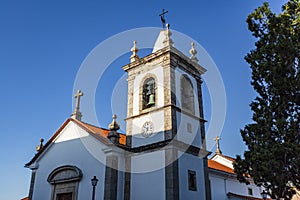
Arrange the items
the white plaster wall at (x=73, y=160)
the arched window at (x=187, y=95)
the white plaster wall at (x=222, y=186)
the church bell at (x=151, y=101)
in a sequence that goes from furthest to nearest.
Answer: the white plaster wall at (x=222, y=186), the arched window at (x=187, y=95), the church bell at (x=151, y=101), the white plaster wall at (x=73, y=160)

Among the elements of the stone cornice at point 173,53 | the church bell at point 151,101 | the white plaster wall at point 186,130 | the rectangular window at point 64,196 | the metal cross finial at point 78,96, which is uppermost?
the stone cornice at point 173,53

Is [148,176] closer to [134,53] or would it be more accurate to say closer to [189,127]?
[189,127]

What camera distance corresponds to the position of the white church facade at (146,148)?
12.9 metres

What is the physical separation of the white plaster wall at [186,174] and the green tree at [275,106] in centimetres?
303

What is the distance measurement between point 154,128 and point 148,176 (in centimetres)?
225

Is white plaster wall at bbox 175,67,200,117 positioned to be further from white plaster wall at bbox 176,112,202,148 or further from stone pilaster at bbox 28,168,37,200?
stone pilaster at bbox 28,168,37,200

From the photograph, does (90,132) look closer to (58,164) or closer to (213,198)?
(58,164)

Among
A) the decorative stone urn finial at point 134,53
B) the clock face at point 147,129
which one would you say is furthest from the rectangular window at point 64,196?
the decorative stone urn finial at point 134,53

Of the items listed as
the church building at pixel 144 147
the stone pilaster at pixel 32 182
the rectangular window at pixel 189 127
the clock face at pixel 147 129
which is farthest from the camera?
the stone pilaster at pixel 32 182

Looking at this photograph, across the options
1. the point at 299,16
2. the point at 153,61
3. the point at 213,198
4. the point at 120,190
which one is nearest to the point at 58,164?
the point at 120,190

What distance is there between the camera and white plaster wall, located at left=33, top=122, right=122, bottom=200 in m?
13.5

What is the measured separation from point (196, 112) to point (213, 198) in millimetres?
4721

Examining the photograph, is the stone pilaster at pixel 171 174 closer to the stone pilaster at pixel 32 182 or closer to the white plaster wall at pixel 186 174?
the white plaster wall at pixel 186 174

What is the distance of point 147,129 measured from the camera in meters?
14.2
